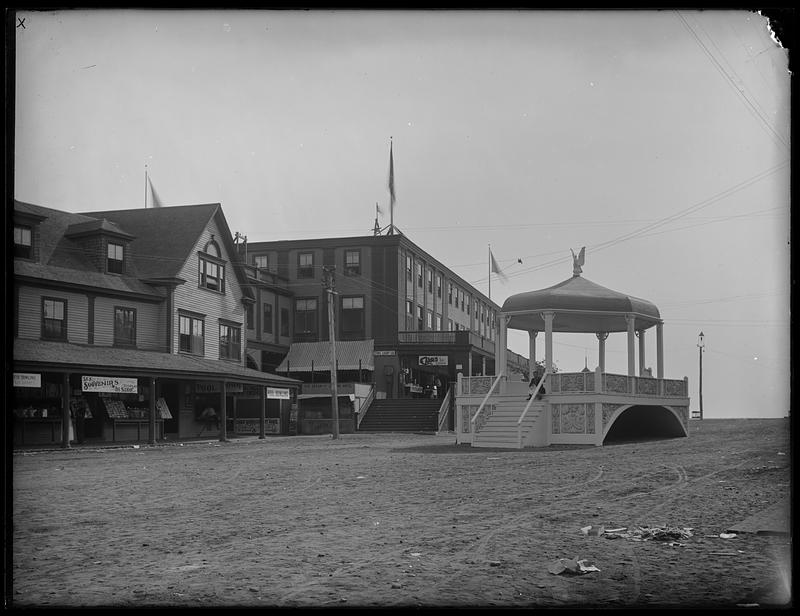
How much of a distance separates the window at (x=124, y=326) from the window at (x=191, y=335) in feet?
9.46

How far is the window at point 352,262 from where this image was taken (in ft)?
182

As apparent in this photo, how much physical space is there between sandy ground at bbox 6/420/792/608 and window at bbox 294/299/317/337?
34.9m

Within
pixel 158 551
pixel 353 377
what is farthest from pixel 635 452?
pixel 353 377

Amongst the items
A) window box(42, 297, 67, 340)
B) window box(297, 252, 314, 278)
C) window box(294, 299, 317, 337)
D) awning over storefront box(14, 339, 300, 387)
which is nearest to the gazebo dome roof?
awning over storefront box(14, 339, 300, 387)

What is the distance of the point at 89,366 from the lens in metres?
28.2

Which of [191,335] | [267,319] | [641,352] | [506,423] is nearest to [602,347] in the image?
[641,352]

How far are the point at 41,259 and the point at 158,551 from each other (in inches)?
971

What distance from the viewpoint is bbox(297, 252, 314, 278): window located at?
2190 inches

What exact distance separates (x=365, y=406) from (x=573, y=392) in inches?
930

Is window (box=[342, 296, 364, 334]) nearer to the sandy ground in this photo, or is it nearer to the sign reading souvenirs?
the sign reading souvenirs

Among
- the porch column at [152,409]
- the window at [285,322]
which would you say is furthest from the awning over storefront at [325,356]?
the porch column at [152,409]

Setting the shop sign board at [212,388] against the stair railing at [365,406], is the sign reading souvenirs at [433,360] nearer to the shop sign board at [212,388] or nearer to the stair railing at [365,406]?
the stair railing at [365,406]

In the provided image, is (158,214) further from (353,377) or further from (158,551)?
(158,551)

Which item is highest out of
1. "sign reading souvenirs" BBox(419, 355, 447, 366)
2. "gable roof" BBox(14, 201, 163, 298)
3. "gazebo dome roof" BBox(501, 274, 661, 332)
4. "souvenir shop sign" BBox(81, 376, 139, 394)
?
"gable roof" BBox(14, 201, 163, 298)
